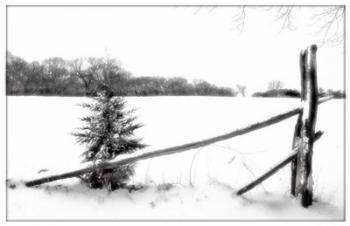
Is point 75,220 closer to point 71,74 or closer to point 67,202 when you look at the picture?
point 67,202

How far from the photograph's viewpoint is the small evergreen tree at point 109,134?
12.3 ft

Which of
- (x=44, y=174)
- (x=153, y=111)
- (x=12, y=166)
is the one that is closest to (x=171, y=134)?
(x=153, y=111)

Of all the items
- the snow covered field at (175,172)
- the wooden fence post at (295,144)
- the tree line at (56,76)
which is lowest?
the snow covered field at (175,172)

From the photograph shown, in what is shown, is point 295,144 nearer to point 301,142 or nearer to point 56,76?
point 301,142

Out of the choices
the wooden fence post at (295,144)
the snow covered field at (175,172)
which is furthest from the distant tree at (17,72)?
the wooden fence post at (295,144)

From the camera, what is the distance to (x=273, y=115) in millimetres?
3252

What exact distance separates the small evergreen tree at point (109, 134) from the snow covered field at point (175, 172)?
230 millimetres

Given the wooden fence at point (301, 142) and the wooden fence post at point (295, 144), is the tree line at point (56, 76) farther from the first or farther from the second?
the wooden fence post at point (295, 144)

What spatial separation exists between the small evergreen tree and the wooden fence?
0.44 metres

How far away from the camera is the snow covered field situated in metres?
3.12

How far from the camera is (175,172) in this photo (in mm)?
5734

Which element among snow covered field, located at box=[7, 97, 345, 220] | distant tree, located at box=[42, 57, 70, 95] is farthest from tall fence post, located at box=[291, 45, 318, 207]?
distant tree, located at box=[42, 57, 70, 95]

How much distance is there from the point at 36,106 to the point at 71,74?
6.06 m

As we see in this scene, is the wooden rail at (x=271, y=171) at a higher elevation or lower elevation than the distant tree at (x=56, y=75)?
lower
